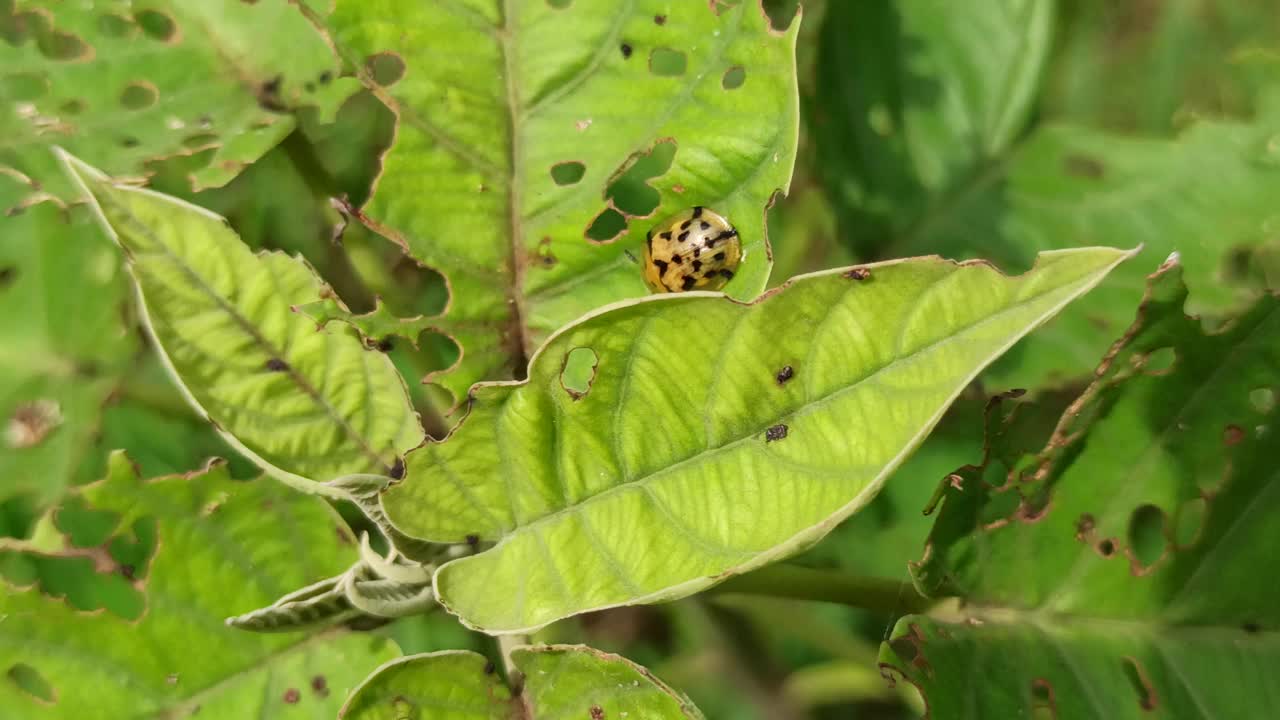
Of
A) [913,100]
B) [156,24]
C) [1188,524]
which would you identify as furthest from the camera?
[913,100]

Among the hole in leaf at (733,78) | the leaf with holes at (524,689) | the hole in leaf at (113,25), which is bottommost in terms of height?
the leaf with holes at (524,689)

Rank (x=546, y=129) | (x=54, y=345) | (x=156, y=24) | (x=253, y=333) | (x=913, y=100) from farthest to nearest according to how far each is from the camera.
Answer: (x=913, y=100), (x=54, y=345), (x=156, y=24), (x=546, y=129), (x=253, y=333)

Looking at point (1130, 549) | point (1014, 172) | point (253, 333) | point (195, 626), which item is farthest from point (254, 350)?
point (1014, 172)

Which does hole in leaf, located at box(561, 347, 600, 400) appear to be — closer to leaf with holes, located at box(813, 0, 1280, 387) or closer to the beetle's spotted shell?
the beetle's spotted shell

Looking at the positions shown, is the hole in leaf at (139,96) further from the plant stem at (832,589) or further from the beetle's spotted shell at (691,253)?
the plant stem at (832,589)

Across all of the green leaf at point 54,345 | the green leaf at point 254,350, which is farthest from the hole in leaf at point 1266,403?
the green leaf at point 54,345

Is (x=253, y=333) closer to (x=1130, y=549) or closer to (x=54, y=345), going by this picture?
(x=54, y=345)
